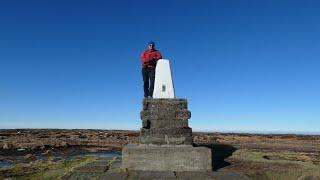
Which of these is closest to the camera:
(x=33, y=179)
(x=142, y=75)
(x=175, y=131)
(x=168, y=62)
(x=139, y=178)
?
(x=139, y=178)

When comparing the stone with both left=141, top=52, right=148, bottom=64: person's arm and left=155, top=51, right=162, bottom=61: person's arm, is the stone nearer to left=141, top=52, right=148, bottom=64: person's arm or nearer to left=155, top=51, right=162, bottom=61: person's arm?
left=155, top=51, right=162, bottom=61: person's arm

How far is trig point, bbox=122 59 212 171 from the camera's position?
13117 millimetres

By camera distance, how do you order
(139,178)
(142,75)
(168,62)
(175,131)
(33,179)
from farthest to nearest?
1. (142,75)
2. (168,62)
3. (175,131)
4. (33,179)
5. (139,178)

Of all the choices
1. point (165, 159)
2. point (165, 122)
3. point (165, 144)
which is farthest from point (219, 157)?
point (165, 159)

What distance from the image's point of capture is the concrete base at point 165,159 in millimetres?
13094

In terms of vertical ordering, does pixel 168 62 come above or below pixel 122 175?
above

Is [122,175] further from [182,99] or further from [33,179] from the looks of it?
[182,99]

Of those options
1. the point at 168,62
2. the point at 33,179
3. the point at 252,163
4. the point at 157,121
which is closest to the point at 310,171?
the point at 252,163

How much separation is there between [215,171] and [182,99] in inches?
116

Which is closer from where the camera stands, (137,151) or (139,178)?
(139,178)

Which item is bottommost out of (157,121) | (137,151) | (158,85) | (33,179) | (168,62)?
(33,179)

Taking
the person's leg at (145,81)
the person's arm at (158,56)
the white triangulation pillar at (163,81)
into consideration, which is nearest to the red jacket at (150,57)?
the person's arm at (158,56)

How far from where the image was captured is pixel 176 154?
1319 centimetres

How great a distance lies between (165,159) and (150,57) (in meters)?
4.50
